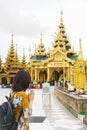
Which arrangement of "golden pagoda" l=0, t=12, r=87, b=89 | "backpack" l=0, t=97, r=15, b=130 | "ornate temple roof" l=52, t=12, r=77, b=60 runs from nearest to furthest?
"backpack" l=0, t=97, r=15, b=130, "golden pagoda" l=0, t=12, r=87, b=89, "ornate temple roof" l=52, t=12, r=77, b=60

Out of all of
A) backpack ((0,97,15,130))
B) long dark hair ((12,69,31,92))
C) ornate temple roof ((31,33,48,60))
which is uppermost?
ornate temple roof ((31,33,48,60))

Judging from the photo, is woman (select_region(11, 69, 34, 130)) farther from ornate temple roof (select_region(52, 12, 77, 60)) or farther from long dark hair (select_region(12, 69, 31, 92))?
ornate temple roof (select_region(52, 12, 77, 60))

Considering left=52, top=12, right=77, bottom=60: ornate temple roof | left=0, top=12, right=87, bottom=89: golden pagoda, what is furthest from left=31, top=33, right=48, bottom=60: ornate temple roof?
left=52, top=12, right=77, bottom=60: ornate temple roof

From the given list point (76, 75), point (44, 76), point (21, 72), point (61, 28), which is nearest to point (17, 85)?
point (21, 72)

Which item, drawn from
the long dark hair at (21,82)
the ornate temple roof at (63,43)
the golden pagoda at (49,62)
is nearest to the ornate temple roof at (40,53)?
the golden pagoda at (49,62)

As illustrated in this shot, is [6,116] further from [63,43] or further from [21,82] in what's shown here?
[63,43]

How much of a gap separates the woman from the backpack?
109 mm

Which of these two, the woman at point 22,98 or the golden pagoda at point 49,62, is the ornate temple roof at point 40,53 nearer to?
the golden pagoda at point 49,62

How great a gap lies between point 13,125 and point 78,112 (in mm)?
6397

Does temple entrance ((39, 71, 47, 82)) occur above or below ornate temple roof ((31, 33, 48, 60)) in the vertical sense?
below

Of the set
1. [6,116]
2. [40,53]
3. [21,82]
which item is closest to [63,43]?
[40,53]

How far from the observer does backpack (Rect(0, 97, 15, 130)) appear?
109 inches

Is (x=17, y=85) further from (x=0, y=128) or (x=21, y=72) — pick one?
(x=0, y=128)

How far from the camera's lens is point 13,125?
9.30ft
